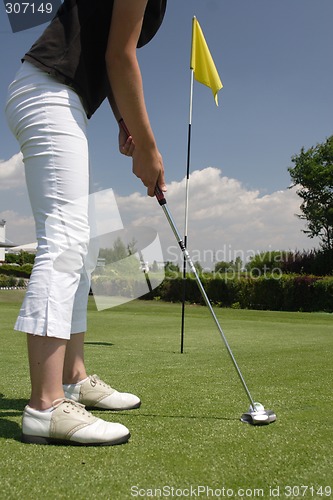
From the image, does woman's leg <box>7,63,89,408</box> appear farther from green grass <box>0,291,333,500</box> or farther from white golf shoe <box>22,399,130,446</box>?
green grass <box>0,291,333,500</box>

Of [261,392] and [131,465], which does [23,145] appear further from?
[261,392]

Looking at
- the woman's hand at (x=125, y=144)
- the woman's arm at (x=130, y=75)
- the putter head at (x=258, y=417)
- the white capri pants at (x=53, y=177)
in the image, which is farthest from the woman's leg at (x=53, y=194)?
the putter head at (x=258, y=417)

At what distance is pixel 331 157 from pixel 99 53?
129ft

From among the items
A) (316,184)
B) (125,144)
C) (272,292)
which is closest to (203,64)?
(125,144)

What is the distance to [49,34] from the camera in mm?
1866

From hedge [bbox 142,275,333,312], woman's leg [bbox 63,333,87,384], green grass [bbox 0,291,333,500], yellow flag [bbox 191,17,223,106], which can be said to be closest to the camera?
green grass [bbox 0,291,333,500]

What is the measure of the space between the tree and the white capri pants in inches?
1405

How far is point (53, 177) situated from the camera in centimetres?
185

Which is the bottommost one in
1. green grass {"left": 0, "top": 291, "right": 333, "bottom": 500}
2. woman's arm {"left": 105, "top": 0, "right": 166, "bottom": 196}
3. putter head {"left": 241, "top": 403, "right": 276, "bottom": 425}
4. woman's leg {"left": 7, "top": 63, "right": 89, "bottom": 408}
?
green grass {"left": 0, "top": 291, "right": 333, "bottom": 500}

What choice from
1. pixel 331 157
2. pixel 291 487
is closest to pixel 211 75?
pixel 291 487

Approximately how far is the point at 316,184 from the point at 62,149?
126 ft

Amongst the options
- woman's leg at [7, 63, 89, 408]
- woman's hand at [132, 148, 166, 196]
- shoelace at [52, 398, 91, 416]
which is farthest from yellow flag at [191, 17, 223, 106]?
shoelace at [52, 398, 91, 416]

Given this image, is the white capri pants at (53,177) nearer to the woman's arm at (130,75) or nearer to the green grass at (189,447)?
the woman's arm at (130,75)

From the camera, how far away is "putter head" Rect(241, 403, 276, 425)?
1.85m
